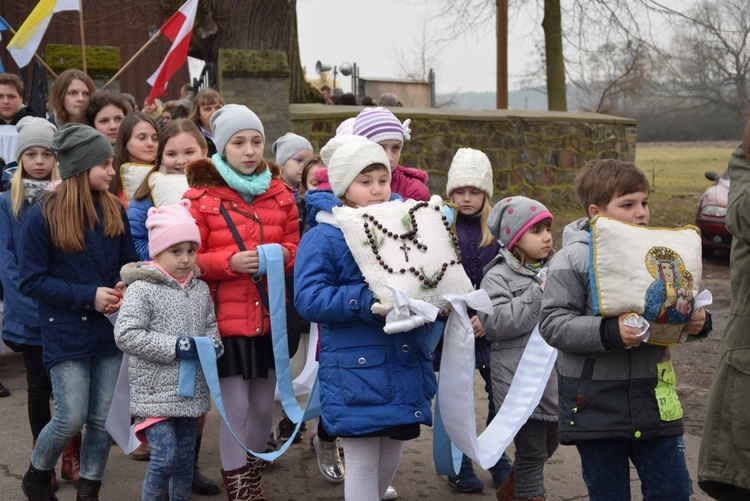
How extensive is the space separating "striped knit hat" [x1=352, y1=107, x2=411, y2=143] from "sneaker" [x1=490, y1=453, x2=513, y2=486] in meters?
1.81

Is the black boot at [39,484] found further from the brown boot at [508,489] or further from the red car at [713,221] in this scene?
the red car at [713,221]

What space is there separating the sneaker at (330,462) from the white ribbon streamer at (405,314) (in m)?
1.75

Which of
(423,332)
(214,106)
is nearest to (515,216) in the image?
(423,332)

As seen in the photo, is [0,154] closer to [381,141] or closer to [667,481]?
[381,141]

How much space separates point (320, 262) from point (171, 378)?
0.88 meters

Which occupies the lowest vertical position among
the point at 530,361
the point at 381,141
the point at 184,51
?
the point at 530,361

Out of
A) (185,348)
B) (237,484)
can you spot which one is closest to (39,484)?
(237,484)

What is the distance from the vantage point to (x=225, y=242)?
174 inches

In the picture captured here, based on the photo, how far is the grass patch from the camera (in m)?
15.4

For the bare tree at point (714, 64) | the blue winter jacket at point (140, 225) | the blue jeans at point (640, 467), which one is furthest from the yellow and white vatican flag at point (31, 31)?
the bare tree at point (714, 64)

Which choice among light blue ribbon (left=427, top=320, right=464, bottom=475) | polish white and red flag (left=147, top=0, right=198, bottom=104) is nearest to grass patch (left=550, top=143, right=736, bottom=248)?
polish white and red flag (left=147, top=0, right=198, bottom=104)

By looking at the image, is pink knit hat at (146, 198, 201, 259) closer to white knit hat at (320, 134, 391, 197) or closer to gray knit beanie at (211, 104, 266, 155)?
gray knit beanie at (211, 104, 266, 155)

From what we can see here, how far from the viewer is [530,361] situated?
4328 mm

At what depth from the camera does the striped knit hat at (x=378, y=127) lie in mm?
4756
